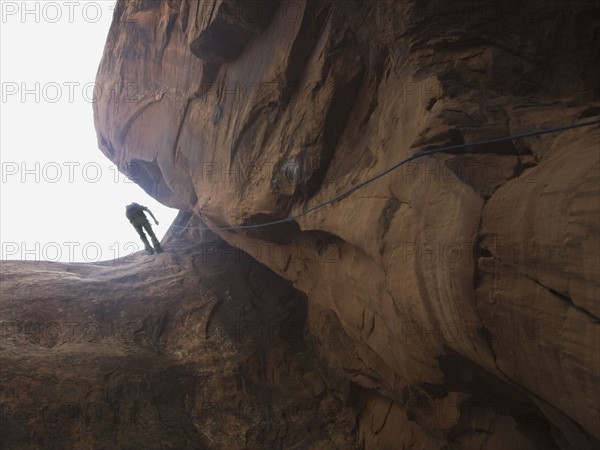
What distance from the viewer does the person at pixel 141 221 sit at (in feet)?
34.7

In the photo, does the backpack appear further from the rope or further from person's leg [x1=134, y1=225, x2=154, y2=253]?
the rope

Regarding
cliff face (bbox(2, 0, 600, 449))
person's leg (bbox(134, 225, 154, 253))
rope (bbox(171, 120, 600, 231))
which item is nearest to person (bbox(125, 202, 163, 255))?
person's leg (bbox(134, 225, 154, 253))

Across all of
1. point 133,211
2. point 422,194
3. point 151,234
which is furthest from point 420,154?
point 151,234

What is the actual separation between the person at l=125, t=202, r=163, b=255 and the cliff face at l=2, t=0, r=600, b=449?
2.22 meters

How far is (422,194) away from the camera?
4172 mm

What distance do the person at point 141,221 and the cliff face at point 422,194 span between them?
2.22 meters

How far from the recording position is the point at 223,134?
26.3 ft

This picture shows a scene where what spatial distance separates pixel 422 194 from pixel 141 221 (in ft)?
26.7

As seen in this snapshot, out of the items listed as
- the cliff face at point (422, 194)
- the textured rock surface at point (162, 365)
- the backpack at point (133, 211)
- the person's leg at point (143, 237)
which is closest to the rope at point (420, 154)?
the cliff face at point (422, 194)

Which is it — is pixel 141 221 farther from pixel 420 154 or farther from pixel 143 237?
pixel 420 154

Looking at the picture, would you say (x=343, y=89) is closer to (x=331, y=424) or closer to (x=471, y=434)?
(x=471, y=434)

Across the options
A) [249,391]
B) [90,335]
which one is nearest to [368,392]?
[249,391]

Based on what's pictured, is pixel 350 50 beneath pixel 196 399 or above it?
above

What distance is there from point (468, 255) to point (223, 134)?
17.9ft
